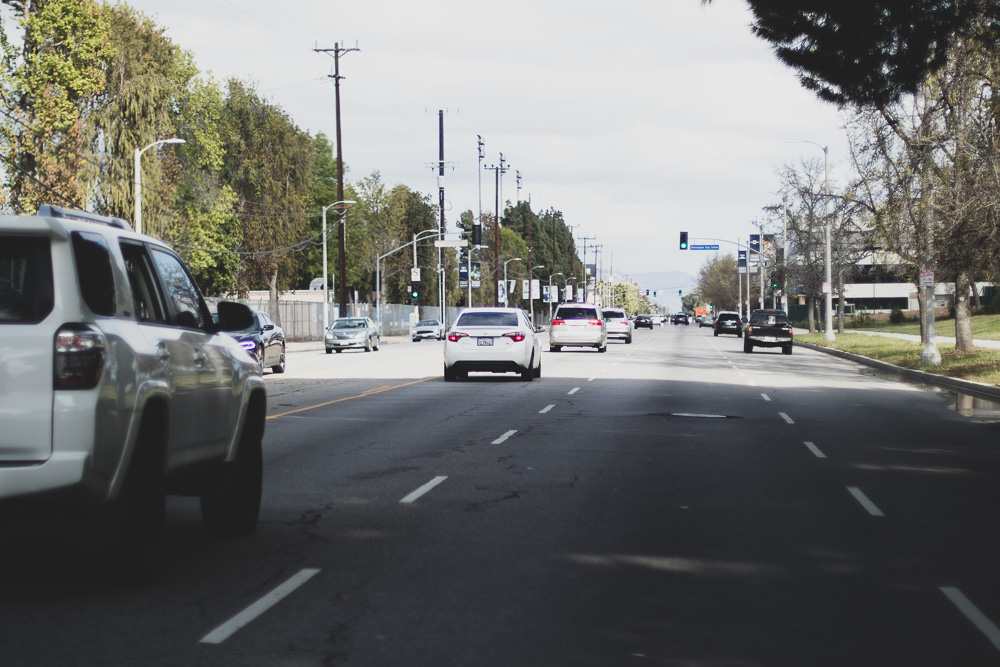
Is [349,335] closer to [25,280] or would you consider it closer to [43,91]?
[43,91]

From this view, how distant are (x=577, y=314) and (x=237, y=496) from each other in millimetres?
37869

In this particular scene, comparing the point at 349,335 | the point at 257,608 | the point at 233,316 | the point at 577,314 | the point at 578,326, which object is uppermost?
the point at 233,316

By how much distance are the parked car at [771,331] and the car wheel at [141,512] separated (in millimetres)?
44305

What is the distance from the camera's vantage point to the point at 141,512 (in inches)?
266

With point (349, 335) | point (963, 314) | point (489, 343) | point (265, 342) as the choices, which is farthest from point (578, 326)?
point (489, 343)

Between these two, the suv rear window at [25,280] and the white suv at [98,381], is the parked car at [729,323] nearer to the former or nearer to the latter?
the white suv at [98,381]

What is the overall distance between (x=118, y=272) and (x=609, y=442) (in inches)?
376

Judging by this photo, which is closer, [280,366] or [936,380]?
[936,380]

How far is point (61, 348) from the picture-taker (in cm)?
615

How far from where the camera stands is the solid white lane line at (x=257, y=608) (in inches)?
243

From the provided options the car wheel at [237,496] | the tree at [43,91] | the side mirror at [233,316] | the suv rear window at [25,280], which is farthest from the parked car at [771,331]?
the suv rear window at [25,280]

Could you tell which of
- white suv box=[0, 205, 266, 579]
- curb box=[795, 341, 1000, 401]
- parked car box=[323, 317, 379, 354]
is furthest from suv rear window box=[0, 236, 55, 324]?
parked car box=[323, 317, 379, 354]

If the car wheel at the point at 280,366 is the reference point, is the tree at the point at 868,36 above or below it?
above

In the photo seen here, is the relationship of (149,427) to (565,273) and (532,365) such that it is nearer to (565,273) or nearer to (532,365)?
(532,365)
